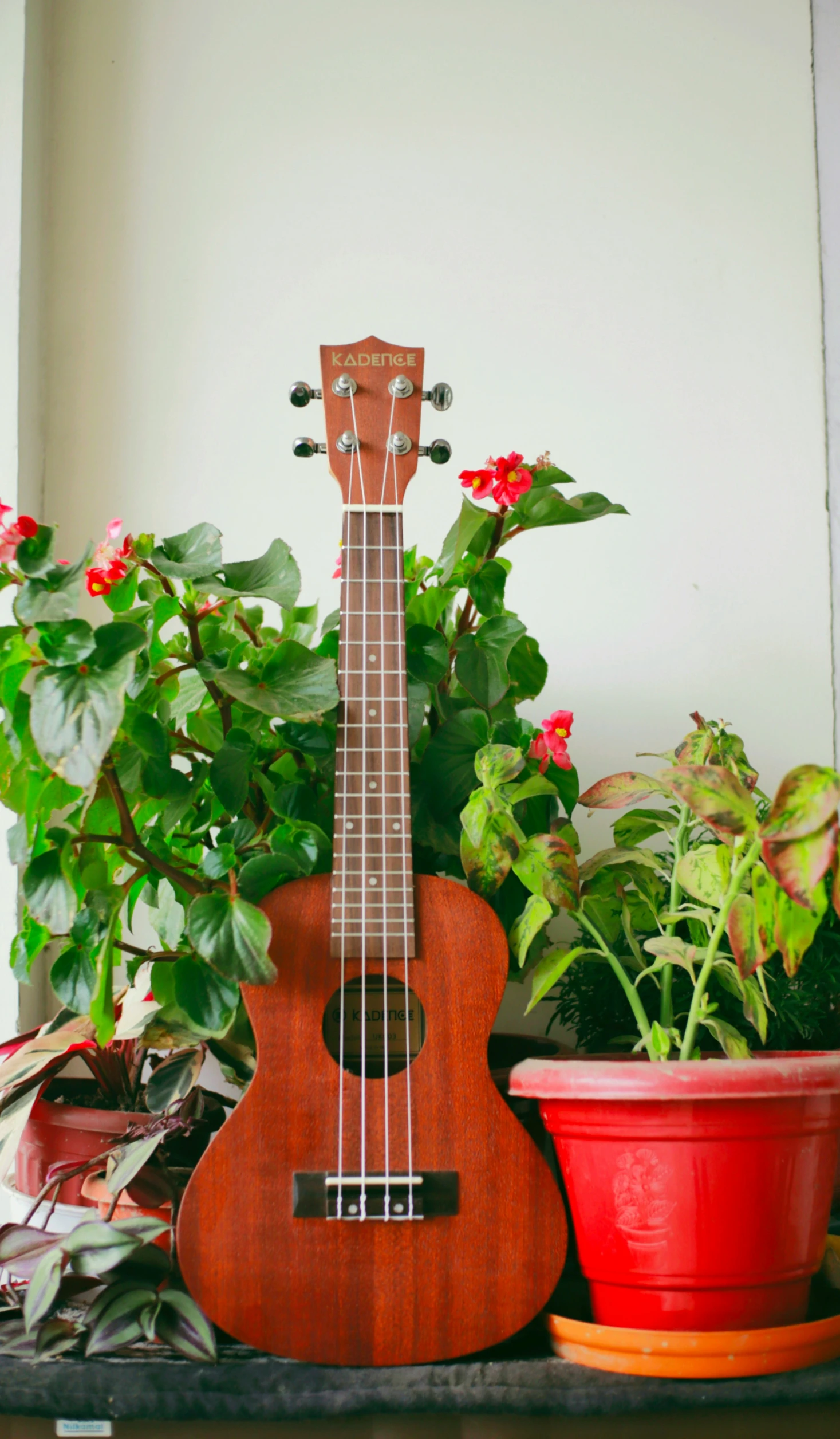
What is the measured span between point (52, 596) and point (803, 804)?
520 millimetres

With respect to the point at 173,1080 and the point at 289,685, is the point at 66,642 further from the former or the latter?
the point at 173,1080

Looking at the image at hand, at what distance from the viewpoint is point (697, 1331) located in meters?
0.68

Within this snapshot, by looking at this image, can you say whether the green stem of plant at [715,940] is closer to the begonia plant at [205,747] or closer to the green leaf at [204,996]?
the begonia plant at [205,747]

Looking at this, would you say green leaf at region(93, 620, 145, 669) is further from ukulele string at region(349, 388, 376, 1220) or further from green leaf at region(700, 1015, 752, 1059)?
green leaf at region(700, 1015, 752, 1059)

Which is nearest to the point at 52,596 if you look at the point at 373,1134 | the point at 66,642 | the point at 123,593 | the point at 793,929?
the point at 66,642

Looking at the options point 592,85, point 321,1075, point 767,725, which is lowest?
point 321,1075

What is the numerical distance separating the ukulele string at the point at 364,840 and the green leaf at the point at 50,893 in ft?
0.72

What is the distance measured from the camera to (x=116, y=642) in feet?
2.37

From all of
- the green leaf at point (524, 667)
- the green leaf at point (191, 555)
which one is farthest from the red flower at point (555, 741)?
the green leaf at point (191, 555)

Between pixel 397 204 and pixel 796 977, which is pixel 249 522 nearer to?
pixel 397 204

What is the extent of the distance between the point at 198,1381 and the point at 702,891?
1.60ft

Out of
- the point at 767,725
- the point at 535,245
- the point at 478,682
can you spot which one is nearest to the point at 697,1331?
the point at 478,682

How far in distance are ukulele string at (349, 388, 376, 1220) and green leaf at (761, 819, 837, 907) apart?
31 cm

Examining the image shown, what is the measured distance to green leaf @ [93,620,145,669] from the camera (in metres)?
0.71
